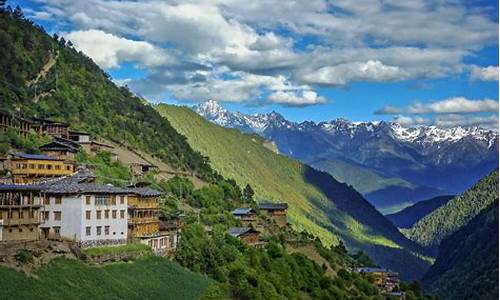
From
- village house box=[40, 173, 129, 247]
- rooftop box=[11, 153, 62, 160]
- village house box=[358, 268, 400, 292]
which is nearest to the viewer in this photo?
village house box=[40, 173, 129, 247]

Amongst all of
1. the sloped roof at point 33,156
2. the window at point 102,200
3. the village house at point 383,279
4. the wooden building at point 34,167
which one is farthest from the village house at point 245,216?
the window at point 102,200

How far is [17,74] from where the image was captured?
474 ft

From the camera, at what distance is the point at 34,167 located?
92.3 m

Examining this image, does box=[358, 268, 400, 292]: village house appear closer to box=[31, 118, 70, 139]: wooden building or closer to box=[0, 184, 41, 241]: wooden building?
box=[31, 118, 70, 139]: wooden building

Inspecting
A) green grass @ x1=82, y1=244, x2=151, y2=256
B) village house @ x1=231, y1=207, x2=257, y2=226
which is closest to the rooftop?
green grass @ x1=82, y1=244, x2=151, y2=256

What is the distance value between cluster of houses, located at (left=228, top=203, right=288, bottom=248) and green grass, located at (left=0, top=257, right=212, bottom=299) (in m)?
34.6

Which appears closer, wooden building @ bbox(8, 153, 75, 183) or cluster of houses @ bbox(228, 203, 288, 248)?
wooden building @ bbox(8, 153, 75, 183)

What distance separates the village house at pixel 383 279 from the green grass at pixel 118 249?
226 feet

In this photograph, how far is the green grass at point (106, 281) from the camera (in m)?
52.0

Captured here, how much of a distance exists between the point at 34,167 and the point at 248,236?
3291cm

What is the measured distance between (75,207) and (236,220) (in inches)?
2341

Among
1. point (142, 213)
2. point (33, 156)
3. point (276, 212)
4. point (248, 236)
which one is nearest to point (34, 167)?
point (33, 156)

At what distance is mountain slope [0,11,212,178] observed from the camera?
140 metres

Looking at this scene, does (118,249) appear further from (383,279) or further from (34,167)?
(383,279)
